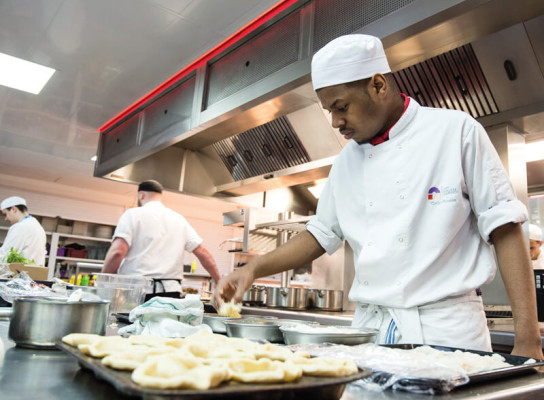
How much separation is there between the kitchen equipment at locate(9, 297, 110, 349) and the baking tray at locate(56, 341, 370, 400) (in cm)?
37

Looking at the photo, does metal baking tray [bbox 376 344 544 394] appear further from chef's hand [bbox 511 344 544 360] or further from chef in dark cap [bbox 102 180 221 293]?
chef in dark cap [bbox 102 180 221 293]

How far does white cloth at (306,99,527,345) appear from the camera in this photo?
1.21 metres

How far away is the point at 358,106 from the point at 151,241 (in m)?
2.60

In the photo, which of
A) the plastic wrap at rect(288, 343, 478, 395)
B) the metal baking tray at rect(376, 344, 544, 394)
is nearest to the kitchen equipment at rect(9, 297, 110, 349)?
the plastic wrap at rect(288, 343, 478, 395)

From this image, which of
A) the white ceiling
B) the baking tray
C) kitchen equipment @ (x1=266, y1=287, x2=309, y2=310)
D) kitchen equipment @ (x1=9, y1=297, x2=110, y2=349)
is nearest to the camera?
the baking tray

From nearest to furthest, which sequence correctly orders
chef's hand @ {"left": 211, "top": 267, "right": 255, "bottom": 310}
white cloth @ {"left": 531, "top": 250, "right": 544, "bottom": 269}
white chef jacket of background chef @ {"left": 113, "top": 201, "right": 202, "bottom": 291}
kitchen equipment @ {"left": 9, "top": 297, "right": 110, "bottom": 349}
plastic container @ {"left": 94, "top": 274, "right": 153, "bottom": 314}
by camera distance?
kitchen equipment @ {"left": 9, "top": 297, "right": 110, "bottom": 349} < chef's hand @ {"left": 211, "top": 267, "right": 255, "bottom": 310} < plastic container @ {"left": 94, "top": 274, "right": 153, "bottom": 314} < white chef jacket of background chef @ {"left": 113, "top": 201, "right": 202, "bottom": 291} < white cloth @ {"left": 531, "top": 250, "right": 544, "bottom": 269}

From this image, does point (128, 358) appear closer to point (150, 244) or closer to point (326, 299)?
point (326, 299)

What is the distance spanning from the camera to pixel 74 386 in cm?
58

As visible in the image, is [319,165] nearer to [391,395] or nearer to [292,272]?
[292,272]

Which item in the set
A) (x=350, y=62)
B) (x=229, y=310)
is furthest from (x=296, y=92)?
(x=229, y=310)

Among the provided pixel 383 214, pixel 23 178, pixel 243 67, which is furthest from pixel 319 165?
pixel 23 178

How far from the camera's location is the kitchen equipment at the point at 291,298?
3443 mm

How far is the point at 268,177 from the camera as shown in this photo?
3768 mm

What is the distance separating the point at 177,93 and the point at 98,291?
225 cm
